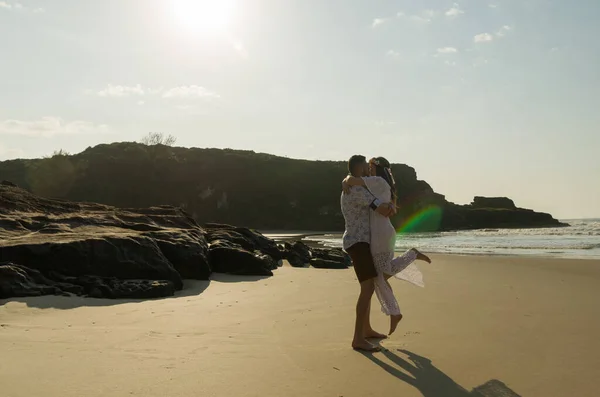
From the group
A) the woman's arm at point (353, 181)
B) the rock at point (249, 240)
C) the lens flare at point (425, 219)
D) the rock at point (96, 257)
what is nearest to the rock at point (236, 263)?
the rock at point (96, 257)

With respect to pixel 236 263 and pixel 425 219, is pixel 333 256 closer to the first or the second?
pixel 236 263

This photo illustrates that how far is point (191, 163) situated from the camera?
90.7 metres

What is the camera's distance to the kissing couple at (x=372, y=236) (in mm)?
4848

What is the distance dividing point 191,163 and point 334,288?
A: 278ft

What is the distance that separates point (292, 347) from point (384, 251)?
4.38 ft

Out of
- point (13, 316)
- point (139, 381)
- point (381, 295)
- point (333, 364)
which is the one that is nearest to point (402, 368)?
point (333, 364)

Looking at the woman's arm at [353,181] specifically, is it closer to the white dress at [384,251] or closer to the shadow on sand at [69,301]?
the white dress at [384,251]

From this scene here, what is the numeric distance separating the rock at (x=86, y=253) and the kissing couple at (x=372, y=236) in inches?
157

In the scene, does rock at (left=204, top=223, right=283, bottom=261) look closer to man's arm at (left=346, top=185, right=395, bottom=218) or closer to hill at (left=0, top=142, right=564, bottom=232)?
man's arm at (left=346, top=185, right=395, bottom=218)

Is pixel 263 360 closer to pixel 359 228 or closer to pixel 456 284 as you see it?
pixel 359 228

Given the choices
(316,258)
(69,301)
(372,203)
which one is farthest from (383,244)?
(316,258)

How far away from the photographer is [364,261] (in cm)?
491

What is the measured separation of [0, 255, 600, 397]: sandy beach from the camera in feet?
11.3

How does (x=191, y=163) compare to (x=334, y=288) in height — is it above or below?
above
